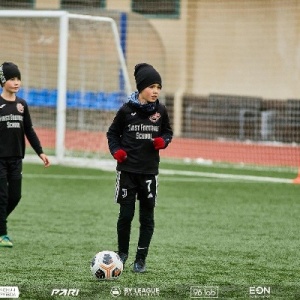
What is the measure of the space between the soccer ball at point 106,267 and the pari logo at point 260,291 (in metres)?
1.04

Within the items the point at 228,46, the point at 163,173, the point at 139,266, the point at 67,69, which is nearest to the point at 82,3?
the point at 228,46

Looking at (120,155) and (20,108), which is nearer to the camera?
(120,155)

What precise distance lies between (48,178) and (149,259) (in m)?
7.19

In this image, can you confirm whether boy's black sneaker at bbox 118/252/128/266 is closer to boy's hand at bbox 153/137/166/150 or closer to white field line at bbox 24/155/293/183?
boy's hand at bbox 153/137/166/150

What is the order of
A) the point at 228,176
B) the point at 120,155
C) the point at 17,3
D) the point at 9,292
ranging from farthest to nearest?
the point at 17,3
the point at 228,176
the point at 120,155
the point at 9,292

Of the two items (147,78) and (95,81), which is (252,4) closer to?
(95,81)

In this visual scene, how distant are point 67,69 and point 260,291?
1212 cm

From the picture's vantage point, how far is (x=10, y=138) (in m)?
9.46

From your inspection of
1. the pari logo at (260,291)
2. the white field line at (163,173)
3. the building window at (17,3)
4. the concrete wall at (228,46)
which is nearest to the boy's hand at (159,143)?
the pari logo at (260,291)

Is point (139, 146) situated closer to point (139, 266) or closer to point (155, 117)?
point (155, 117)

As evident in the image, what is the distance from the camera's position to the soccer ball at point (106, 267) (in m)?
7.49

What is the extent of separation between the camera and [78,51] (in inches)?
771

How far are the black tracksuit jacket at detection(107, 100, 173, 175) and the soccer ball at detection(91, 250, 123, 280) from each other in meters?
0.78

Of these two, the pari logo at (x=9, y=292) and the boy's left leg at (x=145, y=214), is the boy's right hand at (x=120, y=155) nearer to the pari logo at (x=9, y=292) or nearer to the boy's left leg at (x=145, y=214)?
the boy's left leg at (x=145, y=214)
